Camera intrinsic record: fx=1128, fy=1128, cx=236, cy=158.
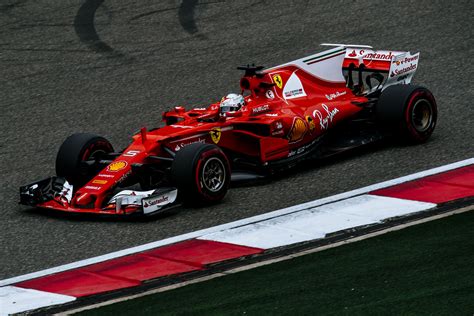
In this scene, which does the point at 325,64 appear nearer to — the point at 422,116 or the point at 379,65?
the point at 379,65

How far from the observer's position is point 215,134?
10.5m

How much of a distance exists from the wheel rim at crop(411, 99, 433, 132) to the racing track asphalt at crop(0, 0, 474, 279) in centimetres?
21

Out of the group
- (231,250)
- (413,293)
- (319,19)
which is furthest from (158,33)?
(413,293)

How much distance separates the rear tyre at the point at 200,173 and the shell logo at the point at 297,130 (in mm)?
1003

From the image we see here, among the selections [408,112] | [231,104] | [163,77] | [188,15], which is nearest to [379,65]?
[408,112]

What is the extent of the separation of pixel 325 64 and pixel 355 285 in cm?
452

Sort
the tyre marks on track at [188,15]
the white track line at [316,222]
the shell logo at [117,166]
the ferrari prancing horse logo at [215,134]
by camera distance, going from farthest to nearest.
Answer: the tyre marks on track at [188,15], the ferrari prancing horse logo at [215,134], the shell logo at [117,166], the white track line at [316,222]

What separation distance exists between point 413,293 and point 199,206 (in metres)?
3.23

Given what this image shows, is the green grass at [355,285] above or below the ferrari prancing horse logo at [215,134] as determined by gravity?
below

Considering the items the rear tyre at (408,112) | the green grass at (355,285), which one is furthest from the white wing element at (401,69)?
the green grass at (355,285)

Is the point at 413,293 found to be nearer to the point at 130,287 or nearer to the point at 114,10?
the point at 130,287

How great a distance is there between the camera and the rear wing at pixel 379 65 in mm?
11977

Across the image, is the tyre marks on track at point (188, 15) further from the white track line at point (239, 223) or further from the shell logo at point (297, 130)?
the white track line at point (239, 223)

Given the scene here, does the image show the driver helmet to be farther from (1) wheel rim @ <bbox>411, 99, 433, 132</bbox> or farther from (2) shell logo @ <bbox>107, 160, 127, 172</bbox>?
(1) wheel rim @ <bbox>411, 99, 433, 132</bbox>
